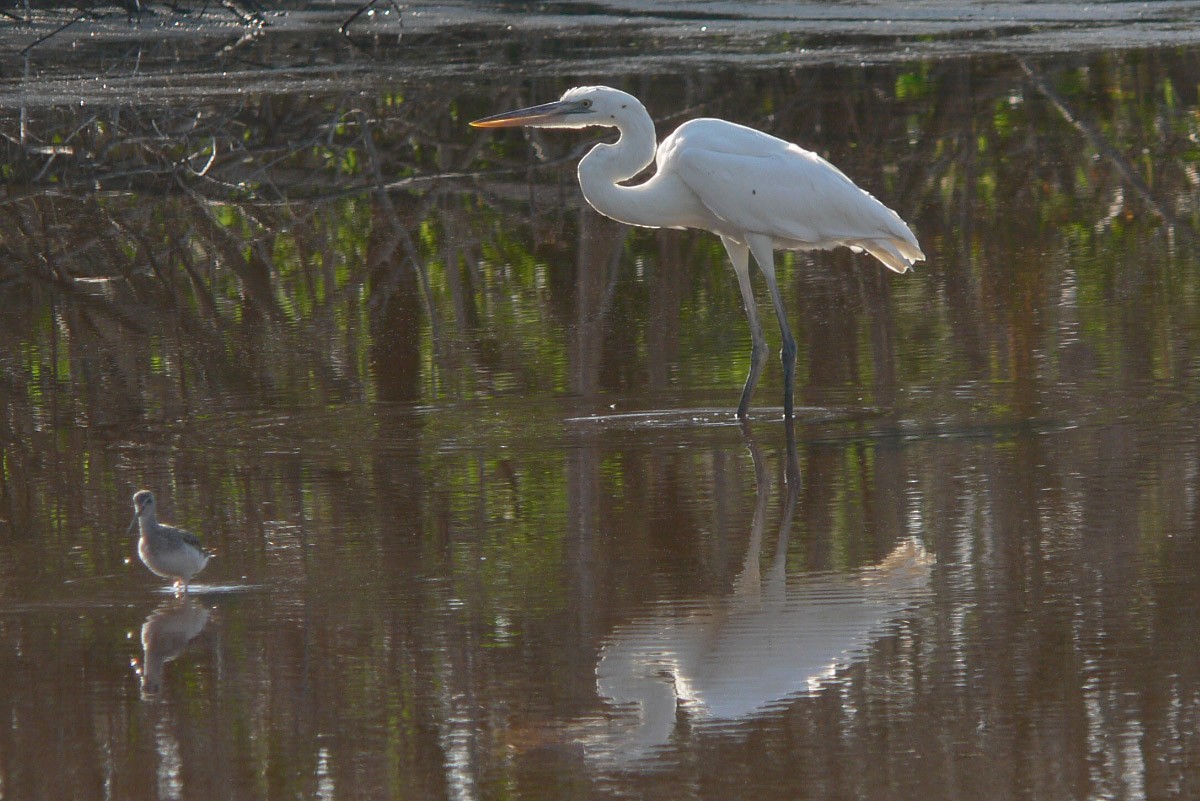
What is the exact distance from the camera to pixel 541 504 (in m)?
6.28

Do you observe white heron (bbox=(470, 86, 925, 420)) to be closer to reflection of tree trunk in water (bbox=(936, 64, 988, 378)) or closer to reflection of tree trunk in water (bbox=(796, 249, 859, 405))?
reflection of tree trunk in water (bbox=(796, 249, 859, 405))

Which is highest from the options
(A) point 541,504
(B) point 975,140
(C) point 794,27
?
(C) point 794,27

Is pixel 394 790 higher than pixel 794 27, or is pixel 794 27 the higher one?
pixel 794 27

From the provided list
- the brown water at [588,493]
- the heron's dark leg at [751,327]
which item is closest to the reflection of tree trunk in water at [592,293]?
the brown water at [588,493]

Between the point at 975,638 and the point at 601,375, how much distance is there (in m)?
3.65

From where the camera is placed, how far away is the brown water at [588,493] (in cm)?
425

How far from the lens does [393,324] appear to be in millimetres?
9375

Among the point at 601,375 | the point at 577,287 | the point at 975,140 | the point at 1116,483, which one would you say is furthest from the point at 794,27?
the point at 1116,483

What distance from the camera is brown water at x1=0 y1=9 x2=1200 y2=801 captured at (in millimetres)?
4254

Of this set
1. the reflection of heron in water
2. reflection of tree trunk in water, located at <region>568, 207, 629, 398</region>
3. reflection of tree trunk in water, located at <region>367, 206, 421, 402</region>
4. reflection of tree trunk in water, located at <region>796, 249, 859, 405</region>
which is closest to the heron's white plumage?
reflection of tree trunk in water, located at <region>796, 249, 859, 405</region>

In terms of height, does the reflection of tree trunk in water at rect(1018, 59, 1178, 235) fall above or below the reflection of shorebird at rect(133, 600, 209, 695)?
above

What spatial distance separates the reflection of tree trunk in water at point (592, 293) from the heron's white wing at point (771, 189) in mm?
940

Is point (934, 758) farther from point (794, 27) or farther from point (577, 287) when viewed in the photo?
point (794, 27)

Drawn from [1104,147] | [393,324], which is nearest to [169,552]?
[393,324]
